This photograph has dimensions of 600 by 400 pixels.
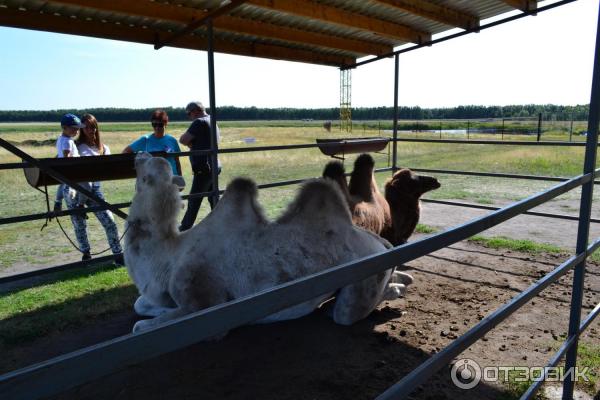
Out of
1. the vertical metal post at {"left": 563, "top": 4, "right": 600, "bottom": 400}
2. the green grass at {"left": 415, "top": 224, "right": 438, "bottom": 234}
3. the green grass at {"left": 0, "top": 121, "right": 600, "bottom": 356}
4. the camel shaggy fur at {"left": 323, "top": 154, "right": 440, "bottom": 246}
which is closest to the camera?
the vertical metal post at {"left": 563, "top": 4, "right": 600, "bottom": 400}

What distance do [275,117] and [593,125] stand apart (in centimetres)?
11337

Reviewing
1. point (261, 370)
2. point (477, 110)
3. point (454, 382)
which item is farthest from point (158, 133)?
point (477, 110)

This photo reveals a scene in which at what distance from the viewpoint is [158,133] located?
20.3 ft

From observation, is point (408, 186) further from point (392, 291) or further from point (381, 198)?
point (392, 291)

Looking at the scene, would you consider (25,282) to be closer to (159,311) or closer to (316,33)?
(159,311)

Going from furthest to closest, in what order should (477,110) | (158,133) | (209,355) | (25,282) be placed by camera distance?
(477,110) → (158,133) → (25,282) → (209,355)

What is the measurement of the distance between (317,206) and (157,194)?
4.36 ft

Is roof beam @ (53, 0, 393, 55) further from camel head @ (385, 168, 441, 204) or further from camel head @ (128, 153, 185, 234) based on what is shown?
camel head @ (385, 168, 441, 204)

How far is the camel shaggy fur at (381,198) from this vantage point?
5305 mm

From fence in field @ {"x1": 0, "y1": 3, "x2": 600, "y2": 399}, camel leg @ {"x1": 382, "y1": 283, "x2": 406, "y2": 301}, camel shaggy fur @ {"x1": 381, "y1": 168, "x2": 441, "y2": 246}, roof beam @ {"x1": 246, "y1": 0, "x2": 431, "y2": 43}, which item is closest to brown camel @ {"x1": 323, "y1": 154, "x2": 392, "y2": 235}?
camel shaggy fur @ {"x1": 381, "y1": 168, "x2": 441, "y2": 246}

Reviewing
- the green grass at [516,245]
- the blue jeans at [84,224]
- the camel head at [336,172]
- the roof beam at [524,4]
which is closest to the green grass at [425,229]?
the green grass at [516,245]

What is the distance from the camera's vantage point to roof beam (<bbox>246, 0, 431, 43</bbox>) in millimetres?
5180

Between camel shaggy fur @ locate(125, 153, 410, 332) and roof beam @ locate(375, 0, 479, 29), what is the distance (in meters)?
3.03

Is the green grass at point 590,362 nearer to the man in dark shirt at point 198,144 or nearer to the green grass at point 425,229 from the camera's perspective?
the green grass at point 425,229
